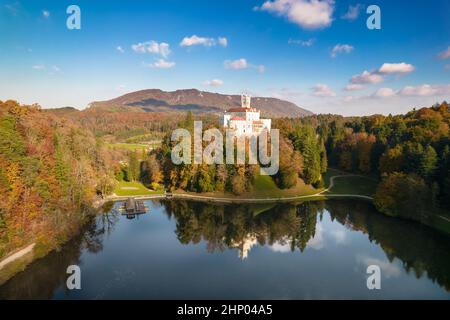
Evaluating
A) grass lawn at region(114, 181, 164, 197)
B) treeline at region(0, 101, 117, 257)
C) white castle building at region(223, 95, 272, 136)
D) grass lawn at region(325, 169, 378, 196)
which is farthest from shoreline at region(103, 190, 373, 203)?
white castle building at region(223, 95, 272, 136)

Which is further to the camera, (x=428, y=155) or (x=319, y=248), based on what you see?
(x=428, y=155)

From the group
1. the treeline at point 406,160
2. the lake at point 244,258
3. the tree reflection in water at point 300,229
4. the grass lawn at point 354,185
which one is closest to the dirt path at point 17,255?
the lake at point 244,258

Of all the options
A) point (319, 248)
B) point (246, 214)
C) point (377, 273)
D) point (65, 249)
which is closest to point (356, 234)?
point (319, 248)

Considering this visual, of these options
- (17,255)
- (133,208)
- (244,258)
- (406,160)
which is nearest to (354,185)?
(406,160)

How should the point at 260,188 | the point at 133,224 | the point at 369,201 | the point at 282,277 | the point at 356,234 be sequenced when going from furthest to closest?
the point at 260,188, the point at 369,201, the point at 133,224, the point at 356,234, the point at 282,277

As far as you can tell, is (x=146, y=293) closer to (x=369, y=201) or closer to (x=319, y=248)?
(x=319, y=248)

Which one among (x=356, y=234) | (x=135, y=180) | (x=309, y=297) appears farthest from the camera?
(x=135, y=180)
